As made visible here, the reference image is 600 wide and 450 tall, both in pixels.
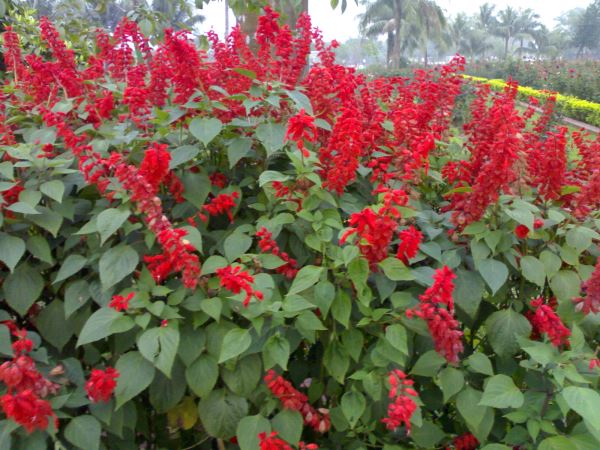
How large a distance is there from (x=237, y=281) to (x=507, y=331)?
2.80 feet

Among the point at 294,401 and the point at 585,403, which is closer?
the point at 585,403

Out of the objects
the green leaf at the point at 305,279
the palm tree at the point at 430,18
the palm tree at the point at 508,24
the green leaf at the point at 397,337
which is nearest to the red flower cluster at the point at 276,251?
the green leaf at the point at 305,279

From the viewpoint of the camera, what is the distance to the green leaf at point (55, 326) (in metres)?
1.89

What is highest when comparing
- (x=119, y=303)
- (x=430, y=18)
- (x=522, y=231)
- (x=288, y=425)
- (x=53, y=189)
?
(x=430, y=18)

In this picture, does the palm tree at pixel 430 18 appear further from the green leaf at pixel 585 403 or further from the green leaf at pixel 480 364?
the green leaf at pixel 585 403

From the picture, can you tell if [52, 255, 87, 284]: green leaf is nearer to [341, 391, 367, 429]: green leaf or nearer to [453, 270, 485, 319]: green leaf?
[341, 391, 367, 429]: green leaf

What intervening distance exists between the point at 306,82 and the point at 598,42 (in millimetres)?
95969

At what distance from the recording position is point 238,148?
1977mm

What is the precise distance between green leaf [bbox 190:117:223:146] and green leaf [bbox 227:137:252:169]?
0.30ft

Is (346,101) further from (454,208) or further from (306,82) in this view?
(454,208)

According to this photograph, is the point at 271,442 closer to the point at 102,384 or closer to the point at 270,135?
the point at 102,384

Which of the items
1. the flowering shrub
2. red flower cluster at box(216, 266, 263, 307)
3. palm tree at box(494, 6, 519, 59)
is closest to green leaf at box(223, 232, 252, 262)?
the flowering shrub

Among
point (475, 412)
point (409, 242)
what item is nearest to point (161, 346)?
point (409, 242)

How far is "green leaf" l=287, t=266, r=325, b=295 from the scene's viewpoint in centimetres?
165
